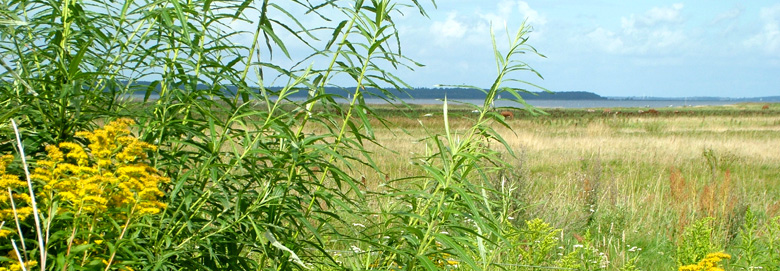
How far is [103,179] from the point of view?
4.79ft

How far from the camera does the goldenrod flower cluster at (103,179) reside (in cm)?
145

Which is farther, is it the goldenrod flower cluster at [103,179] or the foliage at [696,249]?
the foliage at [696,249]

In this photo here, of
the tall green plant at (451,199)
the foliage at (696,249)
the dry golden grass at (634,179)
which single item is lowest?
the dry golden grass at (634,179)

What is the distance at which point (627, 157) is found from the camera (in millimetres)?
13414

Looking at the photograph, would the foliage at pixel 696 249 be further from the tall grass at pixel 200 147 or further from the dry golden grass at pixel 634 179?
the tall grass at pixel 200 147

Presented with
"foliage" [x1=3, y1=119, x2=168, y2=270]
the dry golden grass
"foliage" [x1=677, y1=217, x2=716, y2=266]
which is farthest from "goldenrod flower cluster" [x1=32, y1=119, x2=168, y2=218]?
"foliage" [x1=677, y1=217, x2=716, y2=266]

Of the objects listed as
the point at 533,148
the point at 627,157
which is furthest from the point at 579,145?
the point at 627,157

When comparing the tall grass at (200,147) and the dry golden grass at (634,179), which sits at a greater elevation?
the tall grass at (200,147)

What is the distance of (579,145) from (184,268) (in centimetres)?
1553

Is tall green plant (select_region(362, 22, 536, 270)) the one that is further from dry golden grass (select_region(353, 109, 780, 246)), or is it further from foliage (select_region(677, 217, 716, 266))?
foliage (select_region(677, 217, 716, 266))

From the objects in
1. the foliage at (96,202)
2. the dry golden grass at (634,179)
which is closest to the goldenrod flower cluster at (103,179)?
the foliage at (96,202)

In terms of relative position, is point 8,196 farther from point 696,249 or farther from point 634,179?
point 634,179

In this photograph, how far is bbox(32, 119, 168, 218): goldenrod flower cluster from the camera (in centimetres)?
145

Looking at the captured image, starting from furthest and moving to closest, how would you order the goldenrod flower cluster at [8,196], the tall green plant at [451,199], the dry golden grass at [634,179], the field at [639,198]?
1. the dry golden grass at [634,179]
2. the field at [639,198]
3. the tall green plant at [451,199]
4. the goldenrod flower cluster at [8,196]
